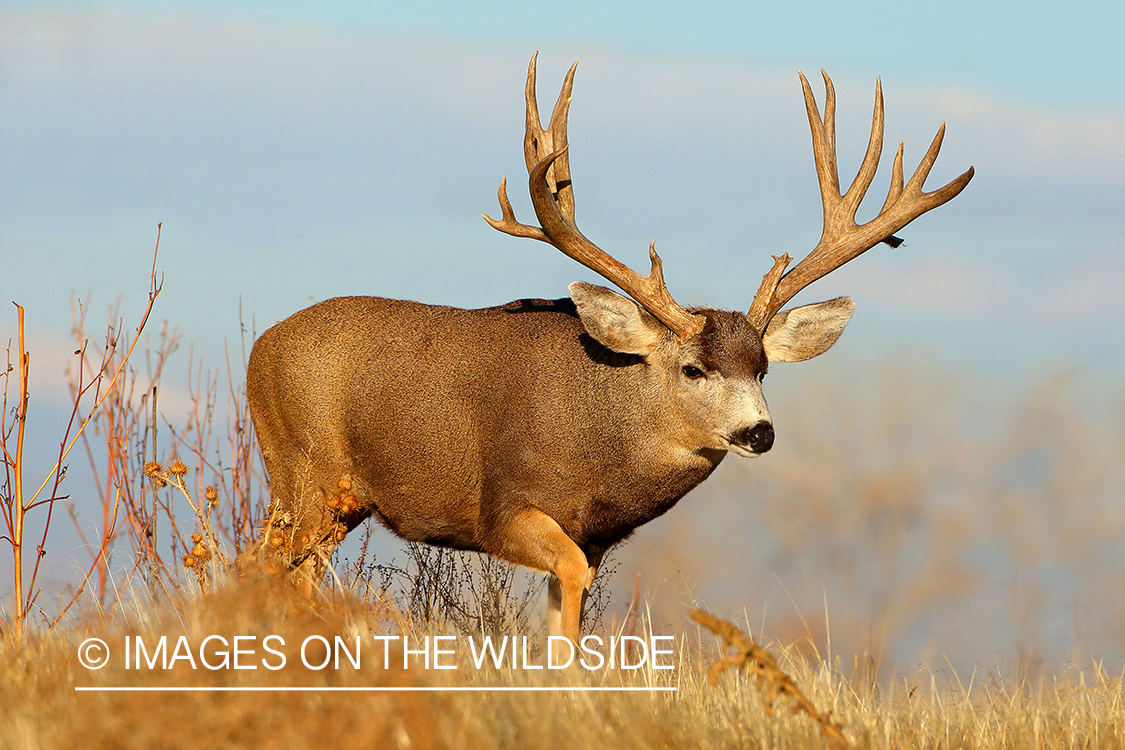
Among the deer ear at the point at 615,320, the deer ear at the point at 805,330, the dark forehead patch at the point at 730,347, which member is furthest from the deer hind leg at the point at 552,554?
A: the deer ear at the point at 805,330

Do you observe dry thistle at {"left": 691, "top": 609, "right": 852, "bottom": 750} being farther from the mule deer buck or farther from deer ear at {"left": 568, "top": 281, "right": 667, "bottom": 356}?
deer ear at {"left": 568, "top": 281, "right": 667, "bottom": 356}

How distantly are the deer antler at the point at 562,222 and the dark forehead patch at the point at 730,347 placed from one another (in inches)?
4.5

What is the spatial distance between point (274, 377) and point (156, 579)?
1.61 m

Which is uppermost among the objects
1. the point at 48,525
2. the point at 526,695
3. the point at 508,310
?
the point at 508,310

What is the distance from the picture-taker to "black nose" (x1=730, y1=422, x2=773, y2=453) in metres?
6.84

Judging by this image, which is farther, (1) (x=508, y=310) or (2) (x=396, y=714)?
(1) (x=508, y=310)

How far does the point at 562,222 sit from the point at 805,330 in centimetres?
175

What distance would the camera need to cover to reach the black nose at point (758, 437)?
684cm

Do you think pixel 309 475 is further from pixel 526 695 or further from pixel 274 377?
pixel 526 695

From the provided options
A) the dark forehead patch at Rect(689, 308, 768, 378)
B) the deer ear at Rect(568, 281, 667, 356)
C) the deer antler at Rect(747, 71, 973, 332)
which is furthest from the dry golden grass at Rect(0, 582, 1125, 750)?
the deer antler at Rect(747, 71, 973, 332)

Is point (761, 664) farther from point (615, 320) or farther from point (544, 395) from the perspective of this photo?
point (544, 395)

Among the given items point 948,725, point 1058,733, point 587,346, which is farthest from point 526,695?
point 587,346

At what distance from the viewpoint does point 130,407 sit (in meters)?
8.47

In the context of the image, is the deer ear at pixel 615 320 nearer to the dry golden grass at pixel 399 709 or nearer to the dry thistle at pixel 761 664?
the dry golden grass at pixel 399 709
